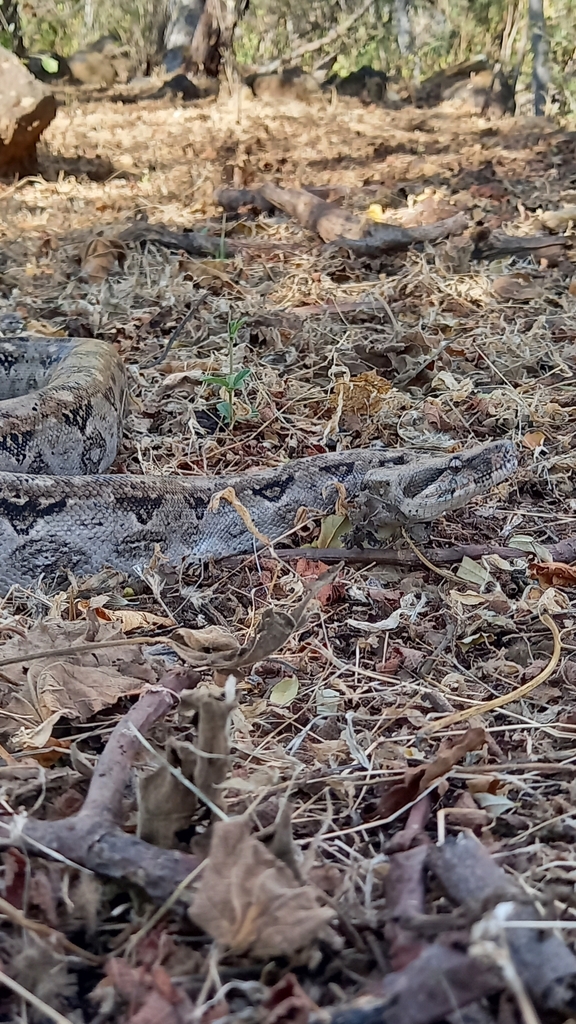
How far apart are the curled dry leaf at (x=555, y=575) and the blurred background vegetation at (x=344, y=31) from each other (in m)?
16.3

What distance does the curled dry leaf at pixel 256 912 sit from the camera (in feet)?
5.51

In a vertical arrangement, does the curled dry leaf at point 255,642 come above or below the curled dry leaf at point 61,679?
above

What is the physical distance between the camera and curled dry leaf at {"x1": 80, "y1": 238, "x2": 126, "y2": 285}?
808 centimetres

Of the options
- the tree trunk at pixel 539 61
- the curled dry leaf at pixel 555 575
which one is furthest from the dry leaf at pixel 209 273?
the tree trunk at pixel 539 61

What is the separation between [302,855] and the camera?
212cm

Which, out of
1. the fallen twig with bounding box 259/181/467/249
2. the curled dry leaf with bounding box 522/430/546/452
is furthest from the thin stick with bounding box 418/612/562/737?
the fallen twig with bounding box 259/181/467/249

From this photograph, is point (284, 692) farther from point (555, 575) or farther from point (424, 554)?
point (555, 575)

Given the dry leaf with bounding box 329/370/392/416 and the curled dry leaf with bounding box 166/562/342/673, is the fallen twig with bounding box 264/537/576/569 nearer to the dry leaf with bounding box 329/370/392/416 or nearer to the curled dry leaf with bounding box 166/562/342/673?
the curled dry leaf with bounding box 166/562/342/673

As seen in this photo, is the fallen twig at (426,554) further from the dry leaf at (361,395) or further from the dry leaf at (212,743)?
the dry leaf at (212,743)

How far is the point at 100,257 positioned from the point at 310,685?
20.6 feet

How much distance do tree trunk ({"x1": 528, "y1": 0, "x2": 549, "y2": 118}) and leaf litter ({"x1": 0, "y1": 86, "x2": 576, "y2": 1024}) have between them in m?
8.29

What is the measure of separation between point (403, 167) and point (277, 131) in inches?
135

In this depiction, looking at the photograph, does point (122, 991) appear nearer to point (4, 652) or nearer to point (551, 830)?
point (551, 830)

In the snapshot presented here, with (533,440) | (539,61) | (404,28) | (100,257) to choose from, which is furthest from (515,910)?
(404,28)
